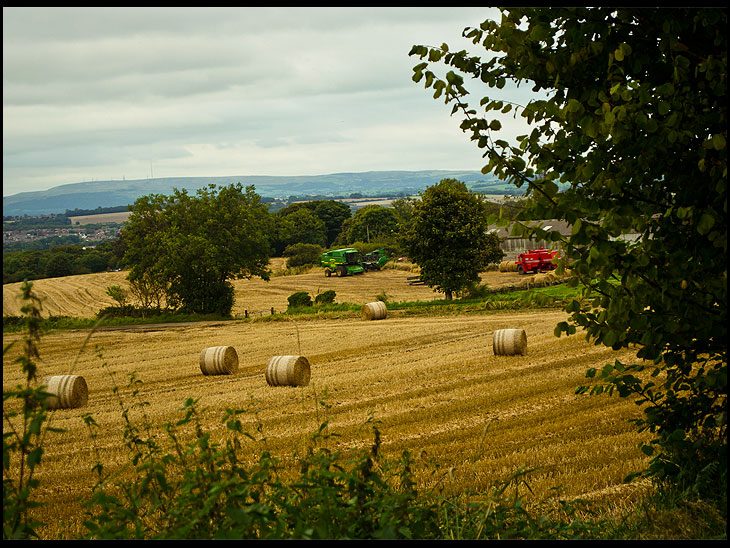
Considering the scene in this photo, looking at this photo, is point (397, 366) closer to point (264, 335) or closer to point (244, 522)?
point (264, 335)

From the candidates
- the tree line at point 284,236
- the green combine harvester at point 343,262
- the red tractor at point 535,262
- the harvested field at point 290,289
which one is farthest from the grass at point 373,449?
the green combine harvester at point 343,262

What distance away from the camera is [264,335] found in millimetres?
27359

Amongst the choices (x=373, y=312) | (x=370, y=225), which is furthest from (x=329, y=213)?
(x=373, y=312)

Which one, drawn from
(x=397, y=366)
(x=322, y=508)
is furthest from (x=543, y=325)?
(x=322, y=508)

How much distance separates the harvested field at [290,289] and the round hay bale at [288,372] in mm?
22175

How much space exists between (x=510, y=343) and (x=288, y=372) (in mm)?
6375

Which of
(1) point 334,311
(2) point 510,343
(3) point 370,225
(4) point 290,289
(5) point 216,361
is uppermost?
(3) point 370,225

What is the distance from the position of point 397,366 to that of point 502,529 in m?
13.6

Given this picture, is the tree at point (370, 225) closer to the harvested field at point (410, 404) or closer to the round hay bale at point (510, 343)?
the harvested field at point (410, 404)

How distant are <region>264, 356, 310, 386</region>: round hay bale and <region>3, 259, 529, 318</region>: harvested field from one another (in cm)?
2218

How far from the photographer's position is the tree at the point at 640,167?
4.03 metres

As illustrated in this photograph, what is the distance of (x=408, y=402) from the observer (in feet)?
42.9

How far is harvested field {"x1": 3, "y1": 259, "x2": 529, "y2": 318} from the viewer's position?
38312 millimetres

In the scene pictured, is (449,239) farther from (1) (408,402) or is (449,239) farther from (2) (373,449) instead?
(2) (373,449)
